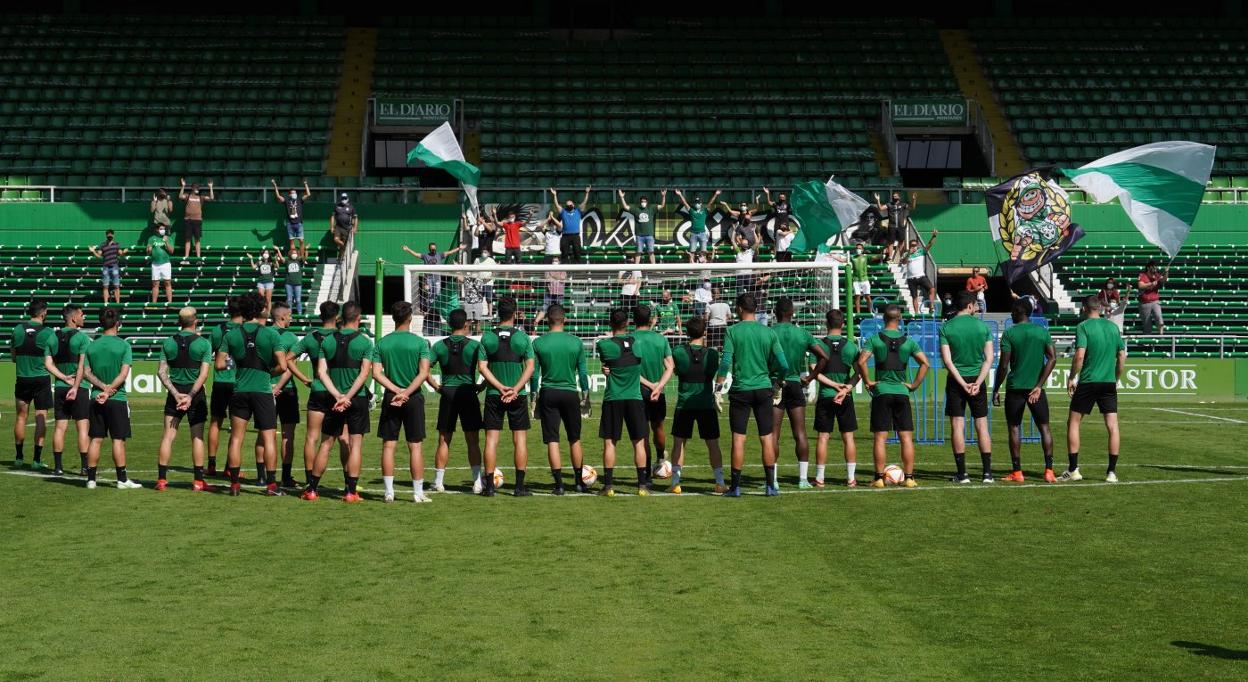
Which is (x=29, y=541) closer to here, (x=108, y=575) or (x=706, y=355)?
(x=108, y=575)

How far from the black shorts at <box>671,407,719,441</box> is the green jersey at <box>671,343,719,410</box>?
68 mm

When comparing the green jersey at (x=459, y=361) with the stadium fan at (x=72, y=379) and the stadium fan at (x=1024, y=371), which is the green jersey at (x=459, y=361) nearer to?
→ the stadium fan at (x=72, y=379)

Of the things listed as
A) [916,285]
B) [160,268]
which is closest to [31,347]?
[160,268]

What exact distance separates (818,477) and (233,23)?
34.0 meters

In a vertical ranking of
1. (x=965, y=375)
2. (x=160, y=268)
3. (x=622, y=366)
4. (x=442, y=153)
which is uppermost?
(x=442, y=153)

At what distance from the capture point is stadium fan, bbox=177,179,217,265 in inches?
1320

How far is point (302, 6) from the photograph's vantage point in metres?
45.5

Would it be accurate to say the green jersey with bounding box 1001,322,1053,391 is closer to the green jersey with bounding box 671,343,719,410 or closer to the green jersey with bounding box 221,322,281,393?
the green jersey with bounding box 671,343,719,410

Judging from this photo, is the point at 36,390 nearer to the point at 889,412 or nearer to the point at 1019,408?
the point at 889,412

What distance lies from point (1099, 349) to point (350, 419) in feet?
25.2

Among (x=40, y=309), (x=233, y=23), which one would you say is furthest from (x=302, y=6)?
(x=40, y=309)

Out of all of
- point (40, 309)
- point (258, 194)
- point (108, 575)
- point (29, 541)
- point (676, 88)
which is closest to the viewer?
point (108, 575)

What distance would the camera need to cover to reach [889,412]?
1462 centimetres

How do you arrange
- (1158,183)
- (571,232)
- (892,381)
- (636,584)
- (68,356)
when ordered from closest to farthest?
(636,584), (892,381), (68,356), (1158,183), (571,232)
